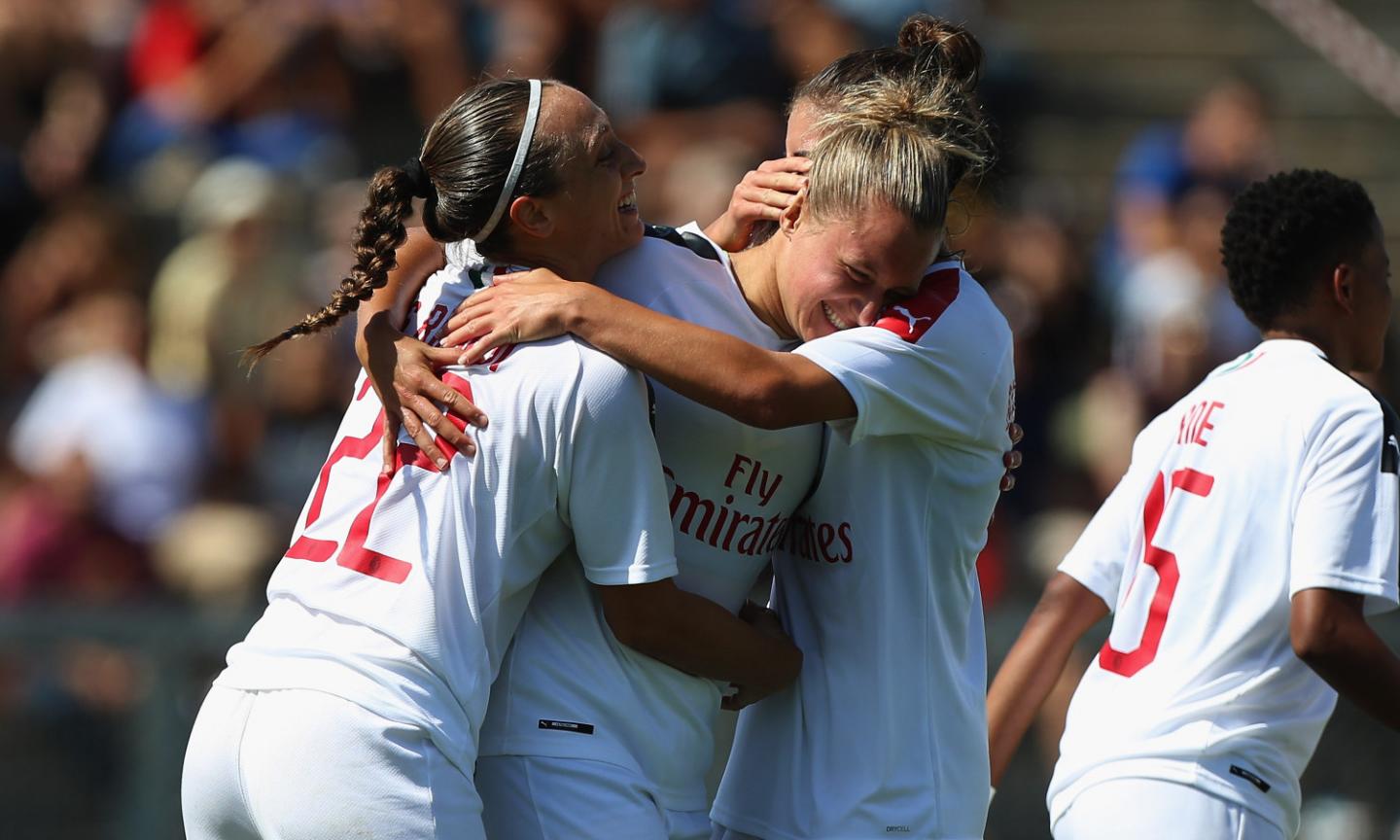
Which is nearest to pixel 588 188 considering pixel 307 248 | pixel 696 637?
pixel 696 637

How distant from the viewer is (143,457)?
8102 millimetres

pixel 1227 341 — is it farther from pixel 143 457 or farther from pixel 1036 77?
pixel 143 457

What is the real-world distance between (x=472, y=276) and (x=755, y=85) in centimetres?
630

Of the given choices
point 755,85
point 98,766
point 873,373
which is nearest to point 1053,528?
point 755,85

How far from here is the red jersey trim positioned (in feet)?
10.6

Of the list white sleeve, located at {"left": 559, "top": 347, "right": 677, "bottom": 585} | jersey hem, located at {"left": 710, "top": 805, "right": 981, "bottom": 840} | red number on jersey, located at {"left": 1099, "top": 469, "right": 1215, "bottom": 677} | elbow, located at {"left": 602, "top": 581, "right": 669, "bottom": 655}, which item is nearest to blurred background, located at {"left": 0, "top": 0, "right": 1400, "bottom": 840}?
red number on jersey, located at {"left": 1099, "top": 469, "right": 1215, "bottom": 677}

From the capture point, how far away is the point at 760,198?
3486 mm

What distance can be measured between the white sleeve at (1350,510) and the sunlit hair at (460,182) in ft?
5.29

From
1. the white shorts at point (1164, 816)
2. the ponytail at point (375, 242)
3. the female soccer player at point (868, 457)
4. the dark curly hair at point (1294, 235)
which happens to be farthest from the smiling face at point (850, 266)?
the white shorts at point (1164, 816)

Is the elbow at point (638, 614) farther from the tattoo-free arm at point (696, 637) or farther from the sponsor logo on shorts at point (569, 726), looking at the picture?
the sponsor logo on shorts at point (569, 726)

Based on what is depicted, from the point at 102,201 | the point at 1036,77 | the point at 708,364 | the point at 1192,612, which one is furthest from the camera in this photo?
the point at 1036,77

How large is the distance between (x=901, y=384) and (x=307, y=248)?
20.4 ft

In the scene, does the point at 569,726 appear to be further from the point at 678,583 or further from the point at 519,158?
the point at 519,158

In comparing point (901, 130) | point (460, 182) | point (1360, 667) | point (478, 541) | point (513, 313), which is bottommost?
point (1360, 667)
